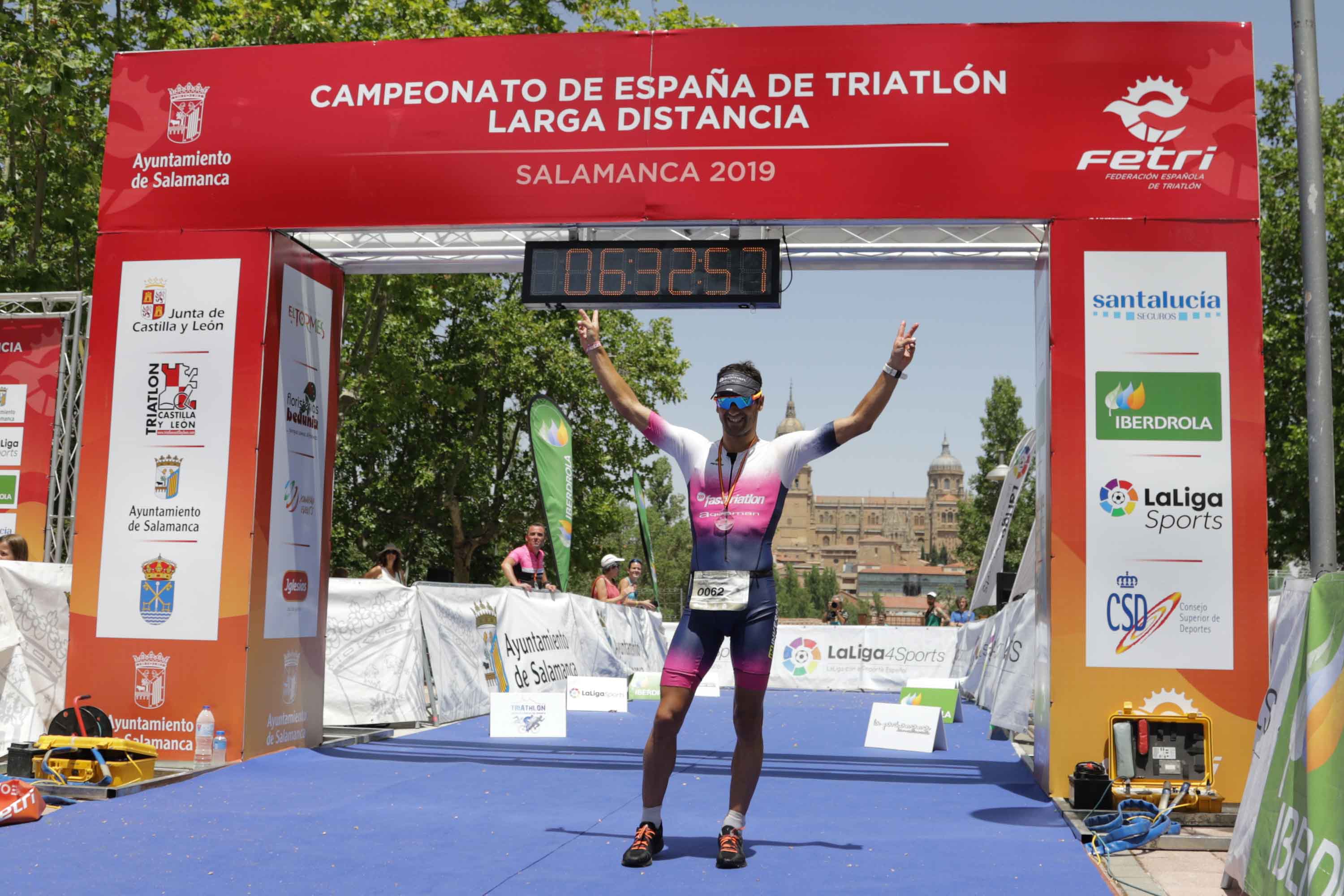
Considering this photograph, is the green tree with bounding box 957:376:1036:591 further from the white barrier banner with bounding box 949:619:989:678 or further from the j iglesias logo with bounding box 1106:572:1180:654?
the j iglesias logo with bounding box 1106:572:1180:654

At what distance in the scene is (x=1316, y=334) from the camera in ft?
24.5

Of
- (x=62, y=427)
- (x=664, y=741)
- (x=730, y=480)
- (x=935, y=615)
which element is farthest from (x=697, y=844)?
(x=935, y=615)

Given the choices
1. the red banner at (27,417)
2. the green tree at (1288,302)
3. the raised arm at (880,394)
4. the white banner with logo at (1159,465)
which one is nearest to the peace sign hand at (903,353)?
the raised arm at (880,394)

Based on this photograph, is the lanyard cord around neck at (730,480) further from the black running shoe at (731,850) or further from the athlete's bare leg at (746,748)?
the black running shoe at (731,850)

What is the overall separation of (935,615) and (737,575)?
71.4 ft

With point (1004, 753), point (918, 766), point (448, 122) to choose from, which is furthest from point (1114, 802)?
point (448, 122)

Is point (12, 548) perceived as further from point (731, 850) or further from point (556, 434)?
point (556, 434)

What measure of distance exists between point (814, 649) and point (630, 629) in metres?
3.81

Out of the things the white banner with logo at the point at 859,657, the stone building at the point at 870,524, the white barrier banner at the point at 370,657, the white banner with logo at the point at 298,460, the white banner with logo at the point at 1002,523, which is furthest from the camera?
the stone building at the point at 870,524

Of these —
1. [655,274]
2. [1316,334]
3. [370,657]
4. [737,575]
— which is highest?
[655,274]

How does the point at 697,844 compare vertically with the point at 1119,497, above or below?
below

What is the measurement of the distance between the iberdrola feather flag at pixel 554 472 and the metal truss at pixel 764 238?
19.6ft

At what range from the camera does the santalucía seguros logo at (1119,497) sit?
7.66 m

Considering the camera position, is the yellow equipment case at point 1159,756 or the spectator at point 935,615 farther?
the spectator at point 935,615
